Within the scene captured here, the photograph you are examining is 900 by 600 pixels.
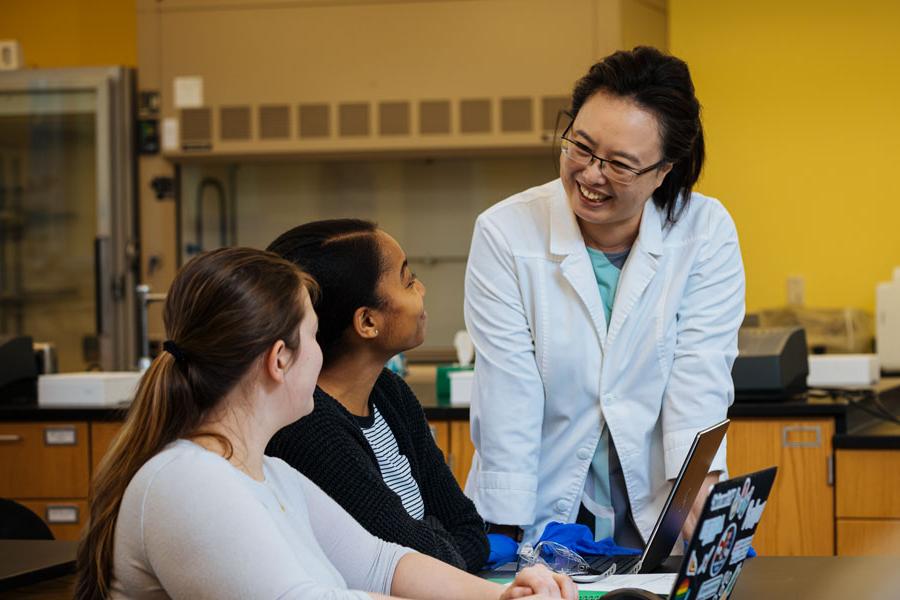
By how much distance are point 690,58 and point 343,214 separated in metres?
1.79

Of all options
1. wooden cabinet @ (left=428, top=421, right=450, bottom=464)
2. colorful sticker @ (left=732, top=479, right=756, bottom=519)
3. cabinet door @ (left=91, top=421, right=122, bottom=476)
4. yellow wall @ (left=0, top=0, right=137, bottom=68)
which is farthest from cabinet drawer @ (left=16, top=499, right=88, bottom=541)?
yellow wall @ (left=0, top=0, right=137, bottom=68)

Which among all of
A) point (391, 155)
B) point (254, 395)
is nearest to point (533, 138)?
point (391, 155)

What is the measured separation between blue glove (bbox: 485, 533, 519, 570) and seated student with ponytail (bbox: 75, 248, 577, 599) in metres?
0.29

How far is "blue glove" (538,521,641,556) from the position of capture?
150 cm

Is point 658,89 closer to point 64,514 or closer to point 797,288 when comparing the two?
point 64,514

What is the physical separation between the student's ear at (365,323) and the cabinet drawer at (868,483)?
6.15 ft

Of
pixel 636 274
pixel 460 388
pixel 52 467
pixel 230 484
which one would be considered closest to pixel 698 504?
pixel 636 274

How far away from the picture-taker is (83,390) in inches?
131

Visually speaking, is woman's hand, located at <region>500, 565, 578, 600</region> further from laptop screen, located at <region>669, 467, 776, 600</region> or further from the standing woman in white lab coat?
the standing woman in white lab coat

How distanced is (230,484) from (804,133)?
4.54 meters

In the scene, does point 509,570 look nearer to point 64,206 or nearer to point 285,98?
point 285,98

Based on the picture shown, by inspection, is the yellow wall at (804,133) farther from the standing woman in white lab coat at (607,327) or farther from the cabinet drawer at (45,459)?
the standing woman in white lab coat at (607,327)

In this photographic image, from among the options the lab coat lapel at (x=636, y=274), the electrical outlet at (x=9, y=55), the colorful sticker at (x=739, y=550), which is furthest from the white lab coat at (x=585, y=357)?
the electrical outlet at (x=9, y=55)

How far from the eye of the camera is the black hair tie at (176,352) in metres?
1.11
